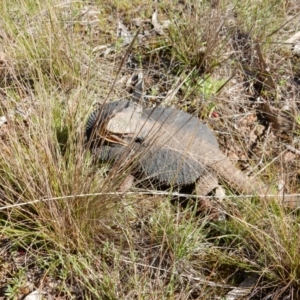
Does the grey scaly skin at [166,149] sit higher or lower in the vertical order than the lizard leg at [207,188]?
higher

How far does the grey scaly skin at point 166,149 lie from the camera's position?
2453mm

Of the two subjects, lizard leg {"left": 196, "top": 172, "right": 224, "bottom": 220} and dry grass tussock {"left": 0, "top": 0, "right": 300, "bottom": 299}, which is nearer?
dry grass tussock {"left": 0, "top": 0, "right": 300, "bottom": 299}

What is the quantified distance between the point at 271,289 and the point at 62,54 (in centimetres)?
177

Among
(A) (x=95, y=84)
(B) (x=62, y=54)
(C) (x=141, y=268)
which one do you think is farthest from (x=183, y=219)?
(B) (x=62, y=54)

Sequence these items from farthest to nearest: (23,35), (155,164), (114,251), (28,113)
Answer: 1. (23,35)
2. (155,164)
3. (28,113)
4. (114,251)

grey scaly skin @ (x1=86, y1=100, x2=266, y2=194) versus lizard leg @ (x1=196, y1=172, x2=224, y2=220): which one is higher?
grey scaly skin @ (x1=86, y1=100, x2=266, y2=194)

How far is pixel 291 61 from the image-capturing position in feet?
11.9

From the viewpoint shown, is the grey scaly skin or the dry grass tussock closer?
the dry grass tussock

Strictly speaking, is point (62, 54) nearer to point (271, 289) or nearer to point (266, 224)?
point (266, 224)

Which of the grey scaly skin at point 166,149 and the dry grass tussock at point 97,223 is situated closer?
the dry grass tussock at point 97,223

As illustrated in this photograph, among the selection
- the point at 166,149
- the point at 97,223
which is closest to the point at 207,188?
the point at 166,149

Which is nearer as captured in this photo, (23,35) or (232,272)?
(232,272)

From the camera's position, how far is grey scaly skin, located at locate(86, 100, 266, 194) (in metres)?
2.45

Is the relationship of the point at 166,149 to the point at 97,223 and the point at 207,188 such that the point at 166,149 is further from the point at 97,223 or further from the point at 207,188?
the point at 97,223
